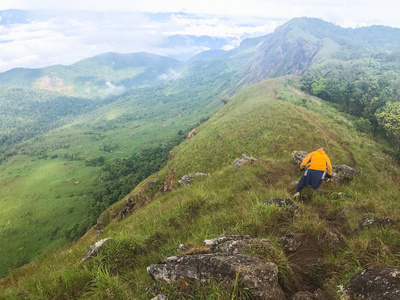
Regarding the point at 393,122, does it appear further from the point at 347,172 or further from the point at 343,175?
the point at 343,175

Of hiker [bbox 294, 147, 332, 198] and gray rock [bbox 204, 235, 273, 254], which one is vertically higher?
gray rock [bbox 204, 235, 273, 254]

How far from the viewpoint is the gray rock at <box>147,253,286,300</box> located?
4.21 m

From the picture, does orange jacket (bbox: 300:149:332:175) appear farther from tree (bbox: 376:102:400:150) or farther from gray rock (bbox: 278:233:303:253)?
tree (bbox: 376:102:400:150)

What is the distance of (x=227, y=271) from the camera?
4.55 metres

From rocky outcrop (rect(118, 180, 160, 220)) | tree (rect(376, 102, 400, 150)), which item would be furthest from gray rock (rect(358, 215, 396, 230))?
tree (rect(376, 102, 400, 150))

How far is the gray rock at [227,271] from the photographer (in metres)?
4.21

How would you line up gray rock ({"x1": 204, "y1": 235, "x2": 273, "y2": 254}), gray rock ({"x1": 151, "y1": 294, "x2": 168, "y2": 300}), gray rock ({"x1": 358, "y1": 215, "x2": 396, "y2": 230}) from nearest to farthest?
gray rock ({"x1": 151, "y1": 294, "x2": 168, "y2": 300}) → gray rock ({"x1": 204, "y1": 235, "x2": 273, "y2": 254}) → gray rock ({"x1": 358, "y1": 215, "x2": 396, "y2": 230})

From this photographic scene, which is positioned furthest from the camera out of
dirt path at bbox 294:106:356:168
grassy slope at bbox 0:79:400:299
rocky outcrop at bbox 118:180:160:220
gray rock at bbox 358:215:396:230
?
rocky outcrop at bbox 118:180:160:220

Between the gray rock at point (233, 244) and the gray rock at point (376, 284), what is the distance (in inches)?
72.8

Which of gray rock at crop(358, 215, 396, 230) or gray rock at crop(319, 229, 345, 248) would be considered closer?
gray rock at crop(319, 229, 345, 248)

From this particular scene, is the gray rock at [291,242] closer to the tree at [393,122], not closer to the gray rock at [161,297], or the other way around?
the gray rock at [161,297]

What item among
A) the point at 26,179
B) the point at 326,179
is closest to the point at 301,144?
the point at 326,179

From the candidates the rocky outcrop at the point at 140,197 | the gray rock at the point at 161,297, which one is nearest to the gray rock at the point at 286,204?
the gray rock at the point at 161,297

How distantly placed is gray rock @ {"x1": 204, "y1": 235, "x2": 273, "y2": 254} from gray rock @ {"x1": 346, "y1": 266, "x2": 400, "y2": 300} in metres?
1.85
